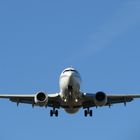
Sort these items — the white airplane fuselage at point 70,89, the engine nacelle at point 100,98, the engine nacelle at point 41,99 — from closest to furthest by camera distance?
1. the white airplane fuselage at point 70,89
2. the engine nacelle at point 41,99
3. the engine nacelle at point 100,98

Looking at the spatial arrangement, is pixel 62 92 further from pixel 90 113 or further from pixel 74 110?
pixel 90 113

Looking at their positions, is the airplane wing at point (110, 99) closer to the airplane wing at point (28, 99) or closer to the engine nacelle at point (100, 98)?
the engine nacelle at point (100, 98)

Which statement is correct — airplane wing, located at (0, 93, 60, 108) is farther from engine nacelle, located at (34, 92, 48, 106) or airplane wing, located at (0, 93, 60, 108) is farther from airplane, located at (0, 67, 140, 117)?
engine nacelle, located at (34, 92, 48, 106)

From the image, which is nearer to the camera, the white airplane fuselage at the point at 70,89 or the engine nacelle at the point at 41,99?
the white airplane fuselage at the point at 70,89

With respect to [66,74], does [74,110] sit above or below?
below

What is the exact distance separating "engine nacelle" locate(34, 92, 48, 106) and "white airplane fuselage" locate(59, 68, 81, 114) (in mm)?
1483

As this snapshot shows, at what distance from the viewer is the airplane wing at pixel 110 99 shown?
4606cm

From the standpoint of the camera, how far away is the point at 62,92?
44281 mm

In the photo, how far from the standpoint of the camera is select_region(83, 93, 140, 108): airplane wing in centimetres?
4606

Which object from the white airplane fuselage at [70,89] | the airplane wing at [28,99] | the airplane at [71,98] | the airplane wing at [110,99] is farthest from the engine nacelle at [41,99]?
the airplane wing at [110,99]

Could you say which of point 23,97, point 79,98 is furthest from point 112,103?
point 23,97

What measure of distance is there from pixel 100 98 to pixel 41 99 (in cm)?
526

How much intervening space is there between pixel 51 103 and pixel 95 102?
464cm

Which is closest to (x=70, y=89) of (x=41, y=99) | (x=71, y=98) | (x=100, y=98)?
(x=71, y=98)
